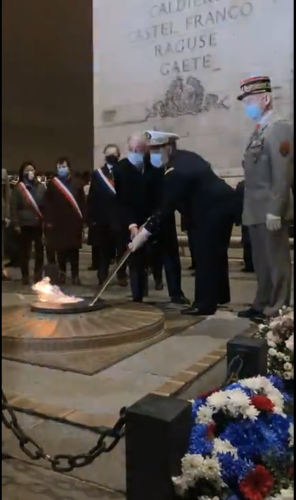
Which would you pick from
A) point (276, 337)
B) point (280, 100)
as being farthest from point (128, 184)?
point (276, 337)

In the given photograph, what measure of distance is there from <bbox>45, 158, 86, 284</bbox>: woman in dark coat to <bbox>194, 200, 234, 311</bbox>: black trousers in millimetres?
615

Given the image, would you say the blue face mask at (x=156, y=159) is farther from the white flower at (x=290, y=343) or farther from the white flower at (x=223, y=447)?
the white flower at (x=223, y=447)

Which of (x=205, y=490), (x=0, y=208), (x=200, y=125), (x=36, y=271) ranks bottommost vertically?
(x=205, y=490)

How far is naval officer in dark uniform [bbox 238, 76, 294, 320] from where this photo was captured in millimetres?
1828

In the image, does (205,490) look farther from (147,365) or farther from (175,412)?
(147,365)

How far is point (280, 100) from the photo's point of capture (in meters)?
1.83

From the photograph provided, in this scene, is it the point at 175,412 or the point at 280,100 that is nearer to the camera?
the point at 175,412

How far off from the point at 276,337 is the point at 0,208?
1.19m

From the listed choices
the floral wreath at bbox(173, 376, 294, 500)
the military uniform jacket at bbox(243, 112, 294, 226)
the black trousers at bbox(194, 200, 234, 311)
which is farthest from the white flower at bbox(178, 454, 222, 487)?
the black trousers at bbox(194, 200, 234, 311)

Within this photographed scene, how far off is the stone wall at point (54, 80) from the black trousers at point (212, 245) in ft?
1.91

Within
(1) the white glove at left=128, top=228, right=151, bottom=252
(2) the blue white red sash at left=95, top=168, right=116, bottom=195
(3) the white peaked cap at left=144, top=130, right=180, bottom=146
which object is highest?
(3) the white peaked cap at left=144, top=130, right=180, bottom=146

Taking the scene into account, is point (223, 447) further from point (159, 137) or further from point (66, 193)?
point (66, 193)

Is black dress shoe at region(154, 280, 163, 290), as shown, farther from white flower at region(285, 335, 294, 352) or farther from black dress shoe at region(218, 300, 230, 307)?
white flower at region(285, 335, 294, 352)

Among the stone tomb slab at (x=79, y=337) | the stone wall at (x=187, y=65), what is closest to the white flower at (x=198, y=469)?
the stone tomb slab at (x=79, y=337)
